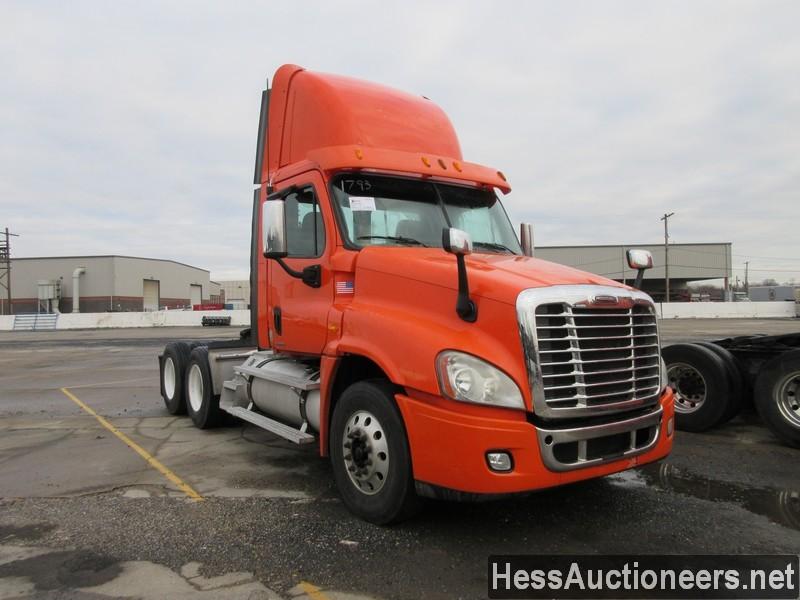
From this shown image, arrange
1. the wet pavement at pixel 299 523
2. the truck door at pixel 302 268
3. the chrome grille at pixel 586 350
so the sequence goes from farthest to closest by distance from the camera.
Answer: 1. the truck door at pixel 302 268
2. the chrome grille at pixel 586 350
3. the wet pavement at pixel 299 523

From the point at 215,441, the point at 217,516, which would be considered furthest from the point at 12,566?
the point at 215,441

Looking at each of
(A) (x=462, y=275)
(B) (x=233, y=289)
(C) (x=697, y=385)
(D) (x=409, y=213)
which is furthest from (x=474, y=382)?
(B) (x=233, y=289)

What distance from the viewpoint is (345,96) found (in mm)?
5250

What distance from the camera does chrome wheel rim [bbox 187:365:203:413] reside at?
281 inches

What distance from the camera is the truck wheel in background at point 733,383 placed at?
20.3ft

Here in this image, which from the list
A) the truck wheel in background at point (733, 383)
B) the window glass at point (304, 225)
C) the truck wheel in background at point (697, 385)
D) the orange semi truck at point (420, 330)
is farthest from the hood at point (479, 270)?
the truck wheel in background at point (733, 383)

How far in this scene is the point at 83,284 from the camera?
2611 inches

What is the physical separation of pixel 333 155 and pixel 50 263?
75.4 meters

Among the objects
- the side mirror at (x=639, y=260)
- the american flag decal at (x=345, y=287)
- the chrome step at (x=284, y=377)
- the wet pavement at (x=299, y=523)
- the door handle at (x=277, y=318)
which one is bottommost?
the wet pavement at (x=299, y=523)

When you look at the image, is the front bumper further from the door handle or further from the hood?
the door handle

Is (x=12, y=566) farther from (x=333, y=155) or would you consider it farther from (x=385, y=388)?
(x=333, y=155)

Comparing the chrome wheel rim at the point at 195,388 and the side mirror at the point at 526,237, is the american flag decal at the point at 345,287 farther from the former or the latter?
the chrome wheel rim at the point at 195,388

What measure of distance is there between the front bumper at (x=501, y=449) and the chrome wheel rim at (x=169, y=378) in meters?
5.58

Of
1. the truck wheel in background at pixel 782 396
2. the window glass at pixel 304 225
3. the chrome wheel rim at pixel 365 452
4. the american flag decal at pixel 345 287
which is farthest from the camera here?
the truck wheel in background at pixel 782 396
